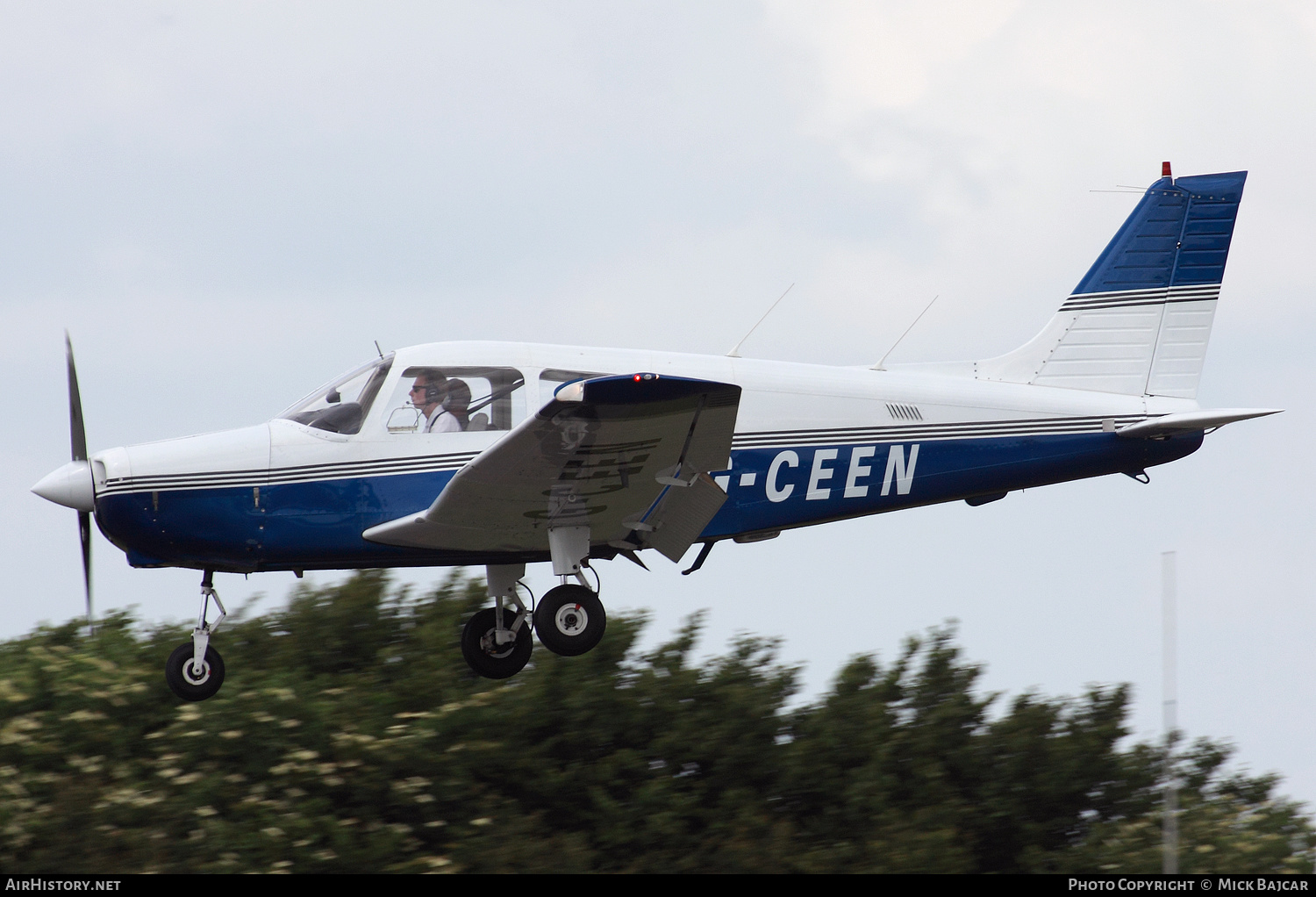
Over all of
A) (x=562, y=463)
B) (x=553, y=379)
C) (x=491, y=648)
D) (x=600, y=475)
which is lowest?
(x=491, y=648)

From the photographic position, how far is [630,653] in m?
20.0

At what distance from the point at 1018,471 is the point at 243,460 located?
5.86 meters

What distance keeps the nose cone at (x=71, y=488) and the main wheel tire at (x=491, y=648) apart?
2949 millimetres

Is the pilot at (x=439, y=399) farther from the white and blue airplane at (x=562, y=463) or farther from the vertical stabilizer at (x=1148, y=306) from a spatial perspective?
the vertical stabilizer at (x=1148, y=306)

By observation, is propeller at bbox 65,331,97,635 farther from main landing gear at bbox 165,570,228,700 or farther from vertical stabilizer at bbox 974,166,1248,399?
vertical stabilizer at bbox 974,166,1248,399

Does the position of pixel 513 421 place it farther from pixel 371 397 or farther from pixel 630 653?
pixel 630 653

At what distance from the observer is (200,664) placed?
979 centimetres

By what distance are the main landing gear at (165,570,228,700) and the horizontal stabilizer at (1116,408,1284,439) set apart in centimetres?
705

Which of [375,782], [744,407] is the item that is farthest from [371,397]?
[375,782]

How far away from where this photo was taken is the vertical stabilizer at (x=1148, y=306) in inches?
457

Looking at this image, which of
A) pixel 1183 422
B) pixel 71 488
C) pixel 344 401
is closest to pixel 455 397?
pixel 344 401

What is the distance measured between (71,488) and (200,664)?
4.98ft

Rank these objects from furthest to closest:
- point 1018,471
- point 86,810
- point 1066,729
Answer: point 1066,729 < point 86,810 < point 1018,471

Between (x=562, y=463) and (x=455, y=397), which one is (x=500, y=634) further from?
(x=562, y=463)
